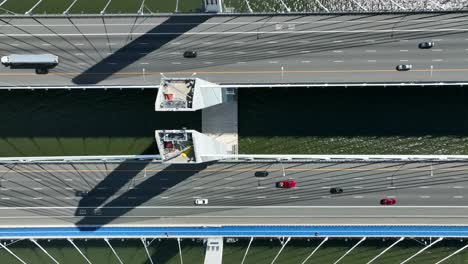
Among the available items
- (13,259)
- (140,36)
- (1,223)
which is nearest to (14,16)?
(140,36)

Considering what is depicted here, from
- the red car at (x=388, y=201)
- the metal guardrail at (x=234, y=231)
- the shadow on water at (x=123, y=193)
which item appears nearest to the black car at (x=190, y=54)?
the shadow on water at (x=123, y=193)

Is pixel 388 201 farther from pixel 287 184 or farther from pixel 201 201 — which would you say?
pixel 201 201

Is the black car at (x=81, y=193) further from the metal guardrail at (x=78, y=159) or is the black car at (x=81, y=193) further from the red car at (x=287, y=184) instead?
the red car at (x=287, y=184)

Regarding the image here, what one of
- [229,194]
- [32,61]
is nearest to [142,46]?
[32,61]

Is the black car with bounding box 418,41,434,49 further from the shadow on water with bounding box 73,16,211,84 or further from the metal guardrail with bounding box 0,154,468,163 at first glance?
the shadow on water with bounding box 73,16,211,84

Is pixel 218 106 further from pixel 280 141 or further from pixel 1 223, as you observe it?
pixel 1 223

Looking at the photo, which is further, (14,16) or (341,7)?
(341,7)
